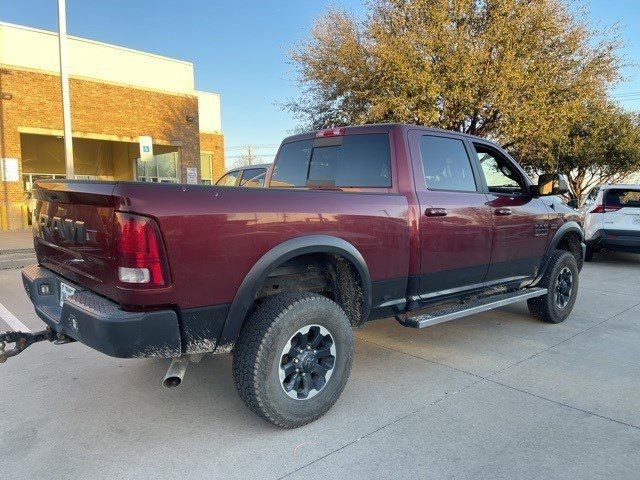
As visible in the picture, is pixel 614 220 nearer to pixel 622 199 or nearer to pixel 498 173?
pixel 622 199

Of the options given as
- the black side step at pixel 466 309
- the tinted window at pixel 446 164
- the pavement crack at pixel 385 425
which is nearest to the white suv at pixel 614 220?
the black side step at pixel 466 309

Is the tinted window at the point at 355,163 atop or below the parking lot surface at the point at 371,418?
atop

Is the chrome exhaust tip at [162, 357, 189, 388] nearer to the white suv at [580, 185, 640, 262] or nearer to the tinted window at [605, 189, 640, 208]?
the white suv at [580, 185, 640, 262]

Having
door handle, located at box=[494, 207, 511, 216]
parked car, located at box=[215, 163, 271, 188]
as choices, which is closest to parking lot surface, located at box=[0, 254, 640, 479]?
door handle, located at box=[494, 207, 511, 216]

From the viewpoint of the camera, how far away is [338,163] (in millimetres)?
4199

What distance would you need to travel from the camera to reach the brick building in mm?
Answer: 15891

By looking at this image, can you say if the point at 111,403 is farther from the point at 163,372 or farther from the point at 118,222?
the point at 118,222

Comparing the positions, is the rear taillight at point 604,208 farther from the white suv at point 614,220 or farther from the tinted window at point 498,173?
the tinted window at point 498,173

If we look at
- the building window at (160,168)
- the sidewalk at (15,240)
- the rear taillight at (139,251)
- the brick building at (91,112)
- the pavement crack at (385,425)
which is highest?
the brick building at (91,112)

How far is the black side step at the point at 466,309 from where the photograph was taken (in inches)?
145

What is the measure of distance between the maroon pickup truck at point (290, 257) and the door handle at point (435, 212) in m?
Result: 0.01

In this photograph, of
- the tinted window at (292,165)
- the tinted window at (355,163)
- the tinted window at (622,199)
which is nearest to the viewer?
the tinted window at (355,163)

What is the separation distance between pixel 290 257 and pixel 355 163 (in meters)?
1.43

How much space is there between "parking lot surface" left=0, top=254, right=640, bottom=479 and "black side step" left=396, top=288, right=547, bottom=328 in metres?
0.46
